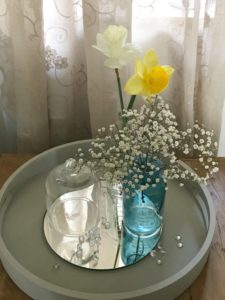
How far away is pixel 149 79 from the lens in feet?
2.73

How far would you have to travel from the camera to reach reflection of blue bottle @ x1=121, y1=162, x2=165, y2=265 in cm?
99

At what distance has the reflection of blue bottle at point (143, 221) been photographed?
991 millimetres

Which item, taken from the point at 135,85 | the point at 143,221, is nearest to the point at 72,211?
the point at 143,221

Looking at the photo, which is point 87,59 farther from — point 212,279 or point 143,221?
point 212,279

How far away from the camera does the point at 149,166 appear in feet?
3.00

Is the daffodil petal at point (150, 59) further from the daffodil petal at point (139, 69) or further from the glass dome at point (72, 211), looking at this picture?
the glass dome at point (72, 211)

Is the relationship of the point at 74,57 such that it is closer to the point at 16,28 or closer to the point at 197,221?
the point at 16,28

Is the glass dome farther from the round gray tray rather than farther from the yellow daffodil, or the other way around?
the yellow daffodil

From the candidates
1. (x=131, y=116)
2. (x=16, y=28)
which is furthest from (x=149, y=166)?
(x=16, y=28)

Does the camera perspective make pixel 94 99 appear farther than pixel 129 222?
Yes

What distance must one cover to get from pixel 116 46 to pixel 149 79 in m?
0.11

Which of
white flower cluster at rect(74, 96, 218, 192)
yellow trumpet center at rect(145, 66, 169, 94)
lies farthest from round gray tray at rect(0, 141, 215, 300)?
yellow trumpet center at rect(145, 66, 169, 94)

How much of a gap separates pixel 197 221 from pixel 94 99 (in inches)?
19.2

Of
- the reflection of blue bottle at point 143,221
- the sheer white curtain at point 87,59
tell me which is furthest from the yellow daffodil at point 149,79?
the sheer white curtain at point 87,59
